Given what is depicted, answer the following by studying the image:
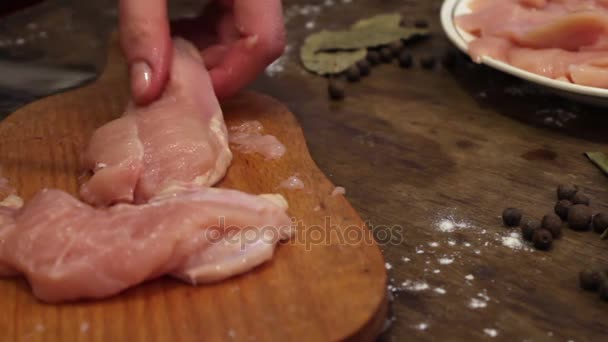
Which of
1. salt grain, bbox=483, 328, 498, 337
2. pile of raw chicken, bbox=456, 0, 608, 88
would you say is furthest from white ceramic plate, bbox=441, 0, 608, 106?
salt grain, bbox=483, 328, 498, 337

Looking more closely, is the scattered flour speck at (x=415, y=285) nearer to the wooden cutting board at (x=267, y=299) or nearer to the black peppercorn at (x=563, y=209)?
the wooden cutting board at (x=267, y=299)

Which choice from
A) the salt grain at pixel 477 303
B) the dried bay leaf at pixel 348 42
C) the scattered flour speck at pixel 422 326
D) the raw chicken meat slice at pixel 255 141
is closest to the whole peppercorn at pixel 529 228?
the salt grain at pixel 477 303

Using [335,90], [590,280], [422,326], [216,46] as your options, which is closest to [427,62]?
[335,90]

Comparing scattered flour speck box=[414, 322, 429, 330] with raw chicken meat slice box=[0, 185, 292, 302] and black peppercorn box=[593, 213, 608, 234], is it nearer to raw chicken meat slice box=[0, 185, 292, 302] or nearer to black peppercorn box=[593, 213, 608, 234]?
raw chicken meat slice box=[0, 185, 292, 302]

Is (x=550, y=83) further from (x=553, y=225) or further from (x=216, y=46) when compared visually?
(x=216, y=46)

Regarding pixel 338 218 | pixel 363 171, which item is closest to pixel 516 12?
pixel 363 171
